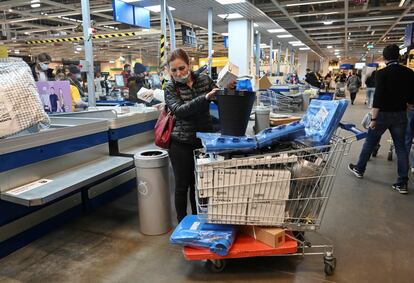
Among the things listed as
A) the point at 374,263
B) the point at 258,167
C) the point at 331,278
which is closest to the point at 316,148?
the point at 258,167

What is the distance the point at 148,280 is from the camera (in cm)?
224

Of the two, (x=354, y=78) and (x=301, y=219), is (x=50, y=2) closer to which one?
(x=301, y=219)

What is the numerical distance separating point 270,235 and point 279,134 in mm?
682

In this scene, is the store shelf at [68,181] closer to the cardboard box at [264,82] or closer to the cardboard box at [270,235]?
the cardboard box at [270,235]

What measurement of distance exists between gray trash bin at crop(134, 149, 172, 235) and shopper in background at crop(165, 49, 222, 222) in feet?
0.68

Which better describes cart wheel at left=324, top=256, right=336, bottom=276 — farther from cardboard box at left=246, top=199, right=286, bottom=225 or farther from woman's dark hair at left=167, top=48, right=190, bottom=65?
woman's dark hair at left=167, top=48, right=190, bottom=65

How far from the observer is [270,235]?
2.16 m

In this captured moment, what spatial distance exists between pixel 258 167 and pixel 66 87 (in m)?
2.73

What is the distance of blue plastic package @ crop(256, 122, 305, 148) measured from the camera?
2078 mm

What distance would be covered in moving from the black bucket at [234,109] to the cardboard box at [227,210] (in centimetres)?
54

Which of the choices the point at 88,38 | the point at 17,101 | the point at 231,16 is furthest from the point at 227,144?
the point at 231,16

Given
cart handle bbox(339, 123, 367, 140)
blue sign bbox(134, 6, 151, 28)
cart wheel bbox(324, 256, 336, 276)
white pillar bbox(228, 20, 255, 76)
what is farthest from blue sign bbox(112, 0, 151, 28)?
cart wheel bbox(324, 256, 336, 276)

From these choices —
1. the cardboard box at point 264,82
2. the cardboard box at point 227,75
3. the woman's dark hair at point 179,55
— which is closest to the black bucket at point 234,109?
the cardboard box at point 227,75

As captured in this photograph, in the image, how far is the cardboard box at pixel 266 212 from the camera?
83.0 inches
